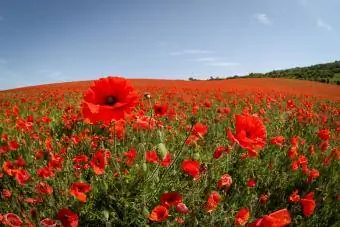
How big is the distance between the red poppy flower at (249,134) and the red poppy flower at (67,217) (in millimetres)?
1020

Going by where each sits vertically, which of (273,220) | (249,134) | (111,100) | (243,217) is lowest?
(243,217)

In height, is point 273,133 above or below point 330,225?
above

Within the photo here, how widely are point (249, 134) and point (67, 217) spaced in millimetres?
1218

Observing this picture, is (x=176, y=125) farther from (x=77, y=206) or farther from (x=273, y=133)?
(x=77, y=206)

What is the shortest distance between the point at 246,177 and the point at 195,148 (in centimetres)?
63

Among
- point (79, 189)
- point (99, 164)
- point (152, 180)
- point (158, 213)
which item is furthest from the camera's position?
point (152, 180)

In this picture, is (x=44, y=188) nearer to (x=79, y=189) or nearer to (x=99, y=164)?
(x=79, y=189)

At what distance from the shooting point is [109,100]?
2.38m

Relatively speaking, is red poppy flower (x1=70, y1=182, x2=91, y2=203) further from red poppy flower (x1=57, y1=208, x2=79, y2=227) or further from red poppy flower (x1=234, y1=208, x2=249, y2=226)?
red poppy flower (x1=234, y1=208, x2=249, y2=226)

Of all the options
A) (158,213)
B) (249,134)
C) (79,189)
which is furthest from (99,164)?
(249,134)

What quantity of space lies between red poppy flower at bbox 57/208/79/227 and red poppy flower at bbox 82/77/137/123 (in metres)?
0.56

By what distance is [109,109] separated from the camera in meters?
2.17

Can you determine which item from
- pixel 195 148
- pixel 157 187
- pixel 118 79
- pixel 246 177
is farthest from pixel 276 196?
pixel 118 79

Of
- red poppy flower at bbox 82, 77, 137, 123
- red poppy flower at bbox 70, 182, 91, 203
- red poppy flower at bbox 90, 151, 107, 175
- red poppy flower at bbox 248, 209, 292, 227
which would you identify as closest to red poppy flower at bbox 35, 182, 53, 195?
red poppy flower at bbox 70, 182, 91, 203
